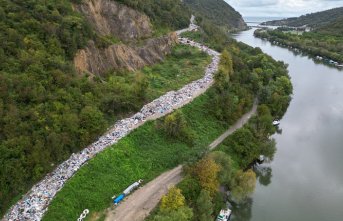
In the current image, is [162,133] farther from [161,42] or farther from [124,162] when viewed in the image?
[161,42]

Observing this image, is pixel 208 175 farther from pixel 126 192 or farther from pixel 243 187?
pixel 126 192

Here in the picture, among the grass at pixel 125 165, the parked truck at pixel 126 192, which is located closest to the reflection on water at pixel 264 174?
the grass at pixel 125 165

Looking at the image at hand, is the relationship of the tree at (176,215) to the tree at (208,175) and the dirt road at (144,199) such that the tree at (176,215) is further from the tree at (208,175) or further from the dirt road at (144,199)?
the tree at (208,175)

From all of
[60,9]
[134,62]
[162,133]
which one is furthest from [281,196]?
[60,9]

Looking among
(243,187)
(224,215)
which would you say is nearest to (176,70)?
(243,187)

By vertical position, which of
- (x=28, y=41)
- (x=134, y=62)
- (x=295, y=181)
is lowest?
(x=295, y=181)

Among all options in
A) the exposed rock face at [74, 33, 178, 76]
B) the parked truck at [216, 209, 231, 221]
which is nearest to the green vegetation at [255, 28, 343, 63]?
the exposed rock face at [74, 33, 178, 76]
